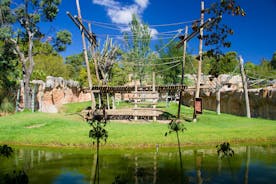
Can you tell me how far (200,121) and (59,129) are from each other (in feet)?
29.8

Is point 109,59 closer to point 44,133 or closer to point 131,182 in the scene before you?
point 44,133

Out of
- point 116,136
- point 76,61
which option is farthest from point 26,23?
point 76,61

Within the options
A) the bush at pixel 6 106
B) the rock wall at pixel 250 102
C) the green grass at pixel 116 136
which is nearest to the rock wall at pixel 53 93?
the bush at pixel 6 106

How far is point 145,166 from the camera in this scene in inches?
334

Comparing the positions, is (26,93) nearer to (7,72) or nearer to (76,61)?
(7,72)

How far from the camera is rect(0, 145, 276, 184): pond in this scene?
7.22m

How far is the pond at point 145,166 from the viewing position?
23.7 ft

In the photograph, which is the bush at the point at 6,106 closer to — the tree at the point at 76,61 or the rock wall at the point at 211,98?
the rock wall at the point at 211,98

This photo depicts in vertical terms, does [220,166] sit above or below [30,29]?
below

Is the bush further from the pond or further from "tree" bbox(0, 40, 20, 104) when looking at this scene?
the pond

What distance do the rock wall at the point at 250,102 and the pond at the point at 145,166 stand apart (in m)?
17.3

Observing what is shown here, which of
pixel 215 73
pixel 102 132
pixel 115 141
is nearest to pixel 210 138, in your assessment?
pixel 115 141

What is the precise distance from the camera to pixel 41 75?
111 feet

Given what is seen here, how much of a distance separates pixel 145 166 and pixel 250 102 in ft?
82.4
